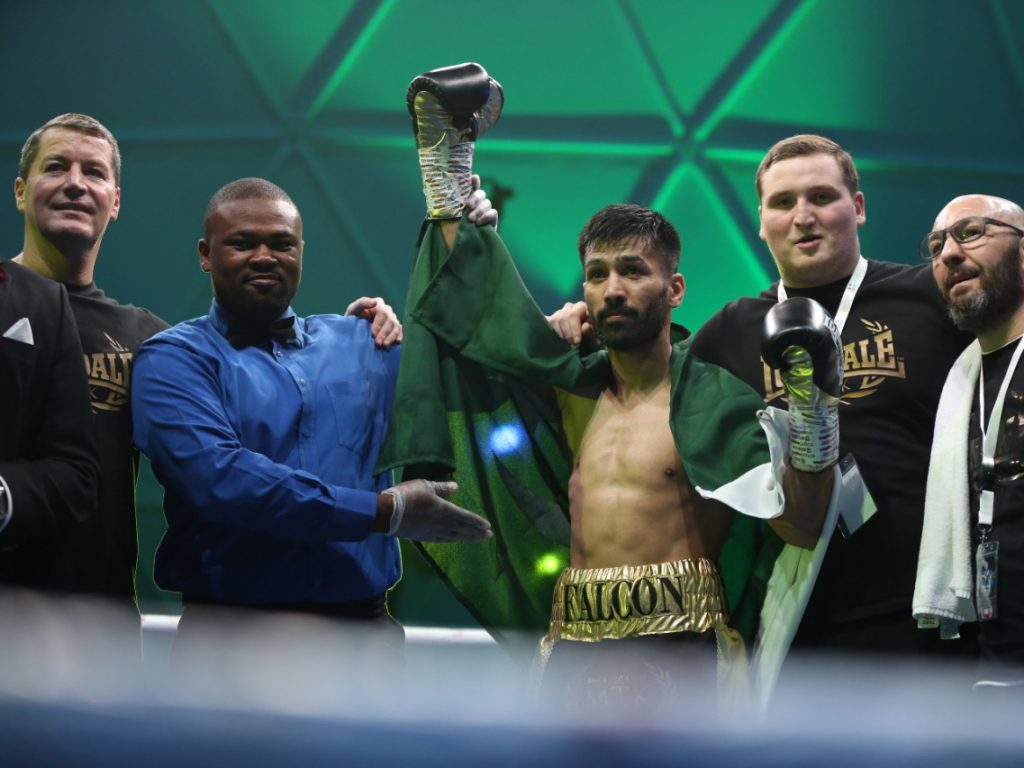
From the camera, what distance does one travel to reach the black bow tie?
8.09 feet

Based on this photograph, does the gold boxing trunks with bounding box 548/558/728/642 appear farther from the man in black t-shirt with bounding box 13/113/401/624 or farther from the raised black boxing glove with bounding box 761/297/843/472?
the man in black t-shirt with bounding box 13/113/401/624

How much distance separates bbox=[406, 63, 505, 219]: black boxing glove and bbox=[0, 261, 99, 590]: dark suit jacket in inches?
29.3

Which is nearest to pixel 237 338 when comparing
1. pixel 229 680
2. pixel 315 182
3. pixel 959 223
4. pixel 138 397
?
pixel 138 397

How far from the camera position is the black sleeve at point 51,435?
1971 mm

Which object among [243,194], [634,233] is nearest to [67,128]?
[243,194]

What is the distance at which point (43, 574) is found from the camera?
7.93 feet

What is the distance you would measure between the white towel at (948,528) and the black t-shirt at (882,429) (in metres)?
0.06

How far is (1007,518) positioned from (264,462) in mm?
1328

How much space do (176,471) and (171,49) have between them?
3062 mm

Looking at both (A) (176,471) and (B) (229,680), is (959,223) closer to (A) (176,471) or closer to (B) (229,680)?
(A) (176,471)

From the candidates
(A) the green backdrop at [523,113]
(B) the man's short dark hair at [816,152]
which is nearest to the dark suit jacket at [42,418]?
(B) the man's short dark hair at [816,152]

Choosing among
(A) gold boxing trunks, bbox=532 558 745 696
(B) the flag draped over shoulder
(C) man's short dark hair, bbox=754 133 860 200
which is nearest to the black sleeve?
(B) the flag draped over shoulder

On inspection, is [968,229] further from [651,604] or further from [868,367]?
[651,604]

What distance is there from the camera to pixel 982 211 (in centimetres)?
240
